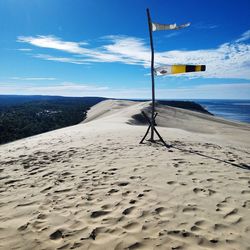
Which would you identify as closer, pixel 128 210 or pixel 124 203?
pixel 128 210

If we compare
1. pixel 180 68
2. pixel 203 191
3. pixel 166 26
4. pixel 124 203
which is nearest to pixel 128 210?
pixel 124 203

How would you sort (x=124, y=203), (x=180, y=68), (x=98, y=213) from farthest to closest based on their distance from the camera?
(x=180, y=68) < (x=124, y=203) < (x=98, y=213)

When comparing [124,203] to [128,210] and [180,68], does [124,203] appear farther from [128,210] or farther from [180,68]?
[180,68]

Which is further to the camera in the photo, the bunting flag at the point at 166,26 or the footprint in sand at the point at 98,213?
the bunting flag at the point at 166,26

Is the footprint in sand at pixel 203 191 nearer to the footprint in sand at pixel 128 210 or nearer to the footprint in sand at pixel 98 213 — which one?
the footprint in sand at pixel 128 210

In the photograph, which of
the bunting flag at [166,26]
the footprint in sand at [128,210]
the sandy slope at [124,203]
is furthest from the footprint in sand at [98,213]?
the bunting flag at [166,26]

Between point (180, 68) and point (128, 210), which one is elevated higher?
point (180, 68)

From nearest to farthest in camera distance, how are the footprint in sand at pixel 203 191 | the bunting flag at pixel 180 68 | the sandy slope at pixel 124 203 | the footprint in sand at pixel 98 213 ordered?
the sandy slope at pixel 124 203, the footprint in sand at pixel 98 213, the footprint in sand at pixel 203 191, the bunting flag at pixel 180 68

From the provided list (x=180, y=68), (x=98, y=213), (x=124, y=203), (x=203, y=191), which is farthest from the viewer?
(x=180, y=68)

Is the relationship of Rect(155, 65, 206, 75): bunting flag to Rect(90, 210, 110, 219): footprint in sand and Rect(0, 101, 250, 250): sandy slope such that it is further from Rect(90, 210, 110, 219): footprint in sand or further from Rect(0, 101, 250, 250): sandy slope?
Rect(90, 210, 110, 219): footprint in sand

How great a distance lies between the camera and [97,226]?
454 centimetres

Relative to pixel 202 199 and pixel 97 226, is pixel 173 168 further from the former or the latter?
pixel 97 226

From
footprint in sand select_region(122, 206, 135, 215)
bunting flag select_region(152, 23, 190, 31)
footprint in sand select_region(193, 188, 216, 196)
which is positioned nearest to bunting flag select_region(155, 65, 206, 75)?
bunting flag select_region(152, 23, 190, 31)

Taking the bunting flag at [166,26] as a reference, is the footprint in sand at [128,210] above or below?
below
